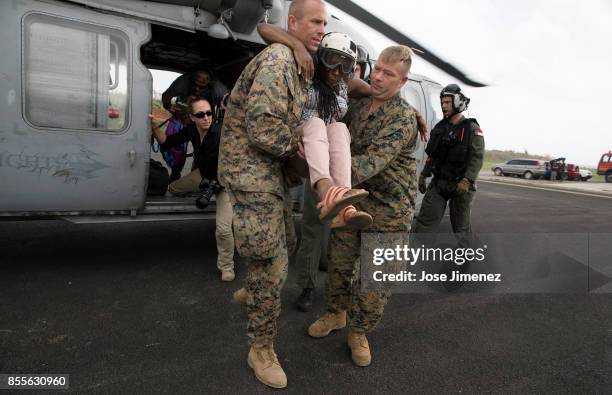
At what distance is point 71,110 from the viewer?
312 centimetres

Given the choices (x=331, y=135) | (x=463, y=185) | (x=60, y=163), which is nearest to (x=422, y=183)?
(x=463, y=185)

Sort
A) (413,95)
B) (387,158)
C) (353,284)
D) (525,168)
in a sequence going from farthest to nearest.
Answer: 1. (525,168)
2. (413,95)
3. (353,284)
4. (387,158)

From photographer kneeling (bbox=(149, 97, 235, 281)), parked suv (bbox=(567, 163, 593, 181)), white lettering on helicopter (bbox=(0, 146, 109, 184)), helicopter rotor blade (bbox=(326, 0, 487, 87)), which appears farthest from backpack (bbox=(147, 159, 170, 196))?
parked suv (bbox=(567, 163, 593, 181))

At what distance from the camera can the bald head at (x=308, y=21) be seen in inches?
75.2

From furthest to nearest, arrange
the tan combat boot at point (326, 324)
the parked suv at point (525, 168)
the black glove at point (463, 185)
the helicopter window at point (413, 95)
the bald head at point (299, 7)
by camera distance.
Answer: the parked suv at point (525, 168) → the helicopter window at point (413, 95) → the black glove at point (463, 185) → the tan combat boot at point (326, 324) → the bald head at point (299, 7)

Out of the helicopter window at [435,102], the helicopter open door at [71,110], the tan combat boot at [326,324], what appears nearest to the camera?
the tan combat boot at [326,324]

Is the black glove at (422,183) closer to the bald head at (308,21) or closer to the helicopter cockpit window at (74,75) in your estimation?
the bald head at (308,21)

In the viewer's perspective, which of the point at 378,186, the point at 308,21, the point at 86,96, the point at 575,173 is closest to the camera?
the point at 308,21

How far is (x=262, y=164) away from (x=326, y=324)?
1344 millimetres

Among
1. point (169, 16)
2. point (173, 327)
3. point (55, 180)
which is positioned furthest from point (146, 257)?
point (169, 16)

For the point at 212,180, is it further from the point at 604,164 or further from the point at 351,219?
the point at 604,164

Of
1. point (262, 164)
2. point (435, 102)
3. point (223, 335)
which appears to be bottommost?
point (223, 335)

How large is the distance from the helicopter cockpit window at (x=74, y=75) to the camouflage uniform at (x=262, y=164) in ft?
5.88

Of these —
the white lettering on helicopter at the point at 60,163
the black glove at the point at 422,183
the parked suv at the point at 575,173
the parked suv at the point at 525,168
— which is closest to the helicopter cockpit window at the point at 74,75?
the white lettering on helicopter at the point at 60,163
